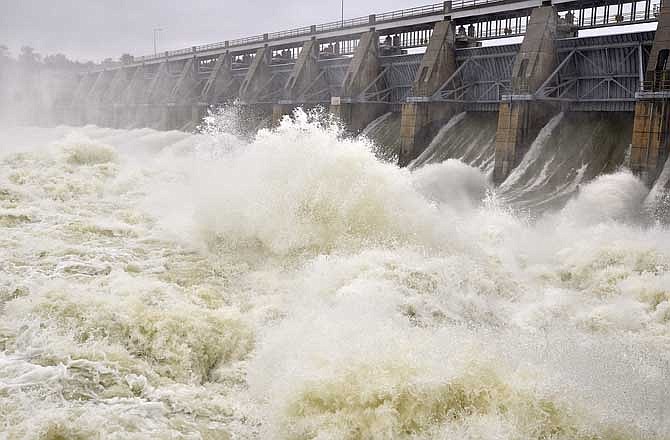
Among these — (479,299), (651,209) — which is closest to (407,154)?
(651,209)

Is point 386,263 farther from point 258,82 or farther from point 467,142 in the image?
point 258,82

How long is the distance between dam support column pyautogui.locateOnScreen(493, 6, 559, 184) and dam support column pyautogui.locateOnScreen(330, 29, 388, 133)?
7811 millimetres

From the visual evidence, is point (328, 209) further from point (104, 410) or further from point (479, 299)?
point (104, 410)

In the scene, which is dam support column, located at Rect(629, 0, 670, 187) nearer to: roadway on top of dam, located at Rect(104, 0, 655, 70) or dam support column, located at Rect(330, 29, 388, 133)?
roadway on top of dam, located at Rect(104, 0, 655, 70)

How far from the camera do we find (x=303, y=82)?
27.8m

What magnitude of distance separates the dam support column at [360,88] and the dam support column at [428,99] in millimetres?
3365

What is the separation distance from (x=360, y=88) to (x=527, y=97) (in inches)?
348

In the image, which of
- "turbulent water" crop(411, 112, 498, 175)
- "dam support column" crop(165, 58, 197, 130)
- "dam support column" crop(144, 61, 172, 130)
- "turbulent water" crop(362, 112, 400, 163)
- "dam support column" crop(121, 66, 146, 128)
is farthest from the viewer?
"dam support column" crop(121, 66, 146, 128)

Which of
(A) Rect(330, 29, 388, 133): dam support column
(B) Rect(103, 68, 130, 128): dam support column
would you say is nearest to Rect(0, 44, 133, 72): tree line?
(B) Rect(103, 68, 130, 128): dam support column

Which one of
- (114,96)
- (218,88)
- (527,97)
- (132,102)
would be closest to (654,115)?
(527,97)

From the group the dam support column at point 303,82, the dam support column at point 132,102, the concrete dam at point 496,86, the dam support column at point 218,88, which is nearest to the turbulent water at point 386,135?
the concrete dam at point 496,86

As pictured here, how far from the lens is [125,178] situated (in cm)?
1827

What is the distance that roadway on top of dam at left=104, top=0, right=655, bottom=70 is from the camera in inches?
735

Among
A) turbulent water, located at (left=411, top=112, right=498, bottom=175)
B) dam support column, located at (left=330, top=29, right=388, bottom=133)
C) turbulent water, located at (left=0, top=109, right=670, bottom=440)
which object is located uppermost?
dam support column, located at (left=330, top=29, right=388, bottom=133)
